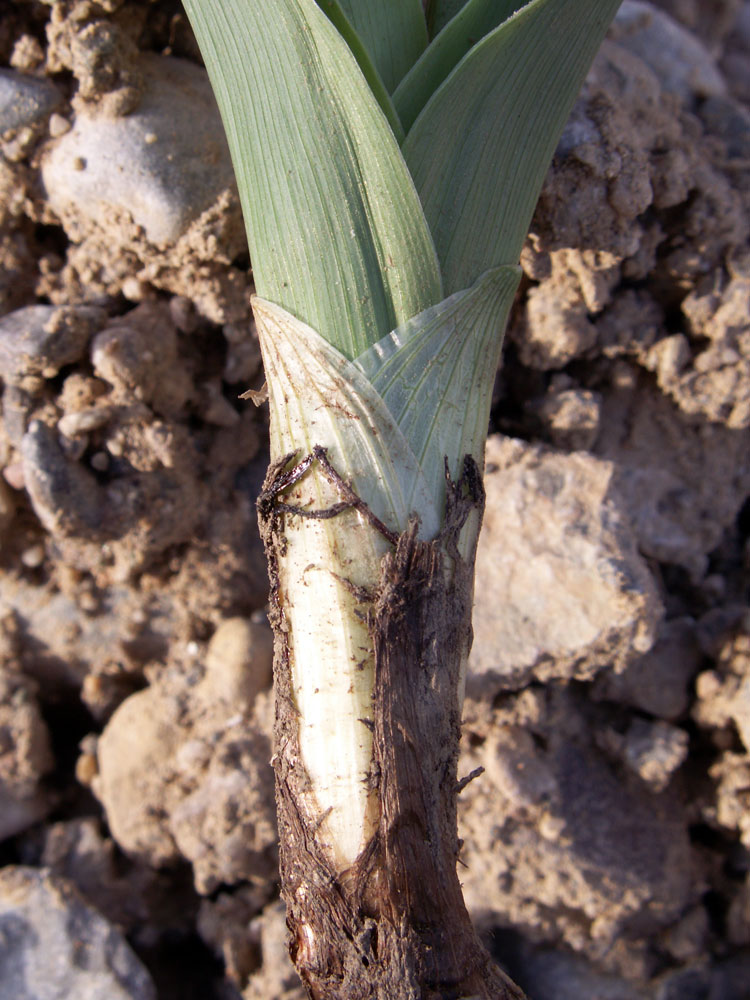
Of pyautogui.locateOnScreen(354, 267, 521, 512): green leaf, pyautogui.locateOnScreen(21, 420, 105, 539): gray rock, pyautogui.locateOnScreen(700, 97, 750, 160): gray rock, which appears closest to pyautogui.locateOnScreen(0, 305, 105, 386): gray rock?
pyautogui.locateOnScreen(21, 420, 105, 539): gray rock

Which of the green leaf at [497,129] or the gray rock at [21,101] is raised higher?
the gray rock at [21,101]

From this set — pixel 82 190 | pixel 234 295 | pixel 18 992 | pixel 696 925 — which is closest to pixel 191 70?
pixel 82 190

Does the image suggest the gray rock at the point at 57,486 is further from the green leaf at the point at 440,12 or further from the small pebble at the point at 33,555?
the green leaf at the point at 440,12

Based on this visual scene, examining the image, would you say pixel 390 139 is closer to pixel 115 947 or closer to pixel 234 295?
pixel 234 295

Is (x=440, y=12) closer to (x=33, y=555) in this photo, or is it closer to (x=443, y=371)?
(x=443, y=371)

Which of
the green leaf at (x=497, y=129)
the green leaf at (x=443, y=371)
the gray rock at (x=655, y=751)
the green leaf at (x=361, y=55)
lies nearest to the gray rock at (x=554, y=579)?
the gray rock at (x=655, y=751)

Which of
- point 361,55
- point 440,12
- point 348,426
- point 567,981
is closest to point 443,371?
point 348,426

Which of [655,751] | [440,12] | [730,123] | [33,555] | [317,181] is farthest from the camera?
[730,123]
